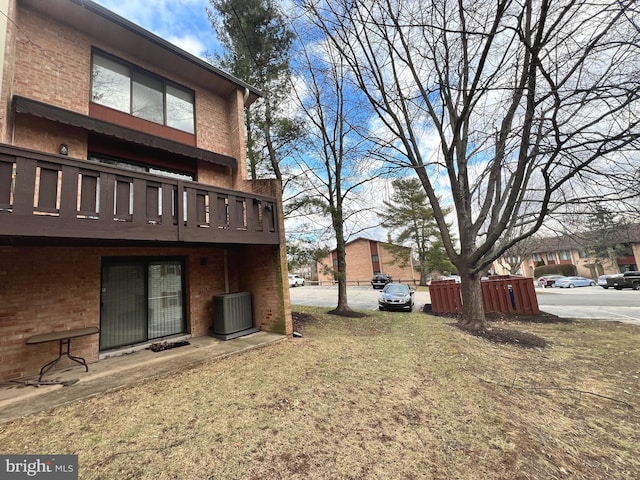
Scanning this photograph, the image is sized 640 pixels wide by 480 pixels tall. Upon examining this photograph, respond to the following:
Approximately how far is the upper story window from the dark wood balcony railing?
118 inches

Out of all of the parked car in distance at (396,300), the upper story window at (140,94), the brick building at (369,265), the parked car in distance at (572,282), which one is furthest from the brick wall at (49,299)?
the parked car in distance at (572,282)

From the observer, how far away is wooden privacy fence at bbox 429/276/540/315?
1109 cm

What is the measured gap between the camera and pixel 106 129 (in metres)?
5.70

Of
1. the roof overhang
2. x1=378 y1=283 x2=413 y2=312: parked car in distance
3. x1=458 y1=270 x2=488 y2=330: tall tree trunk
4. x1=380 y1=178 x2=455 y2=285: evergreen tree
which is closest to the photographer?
the roof overhang

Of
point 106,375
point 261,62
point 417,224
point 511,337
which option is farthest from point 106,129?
point 417,224

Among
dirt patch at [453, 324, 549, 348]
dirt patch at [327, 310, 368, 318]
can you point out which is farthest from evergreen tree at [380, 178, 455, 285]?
dirt patch at [453, 324, 549, 348]

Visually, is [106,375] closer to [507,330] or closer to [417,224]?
[507,330]

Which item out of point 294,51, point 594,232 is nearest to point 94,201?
point 294,51

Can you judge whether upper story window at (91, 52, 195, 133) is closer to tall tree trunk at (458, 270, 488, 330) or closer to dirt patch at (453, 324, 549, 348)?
tall tree trunk at (458, 270, 488, 330)

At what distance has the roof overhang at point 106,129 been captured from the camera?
16.1ft

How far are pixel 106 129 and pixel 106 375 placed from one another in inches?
200

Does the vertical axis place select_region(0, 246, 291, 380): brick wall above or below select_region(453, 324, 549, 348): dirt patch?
above

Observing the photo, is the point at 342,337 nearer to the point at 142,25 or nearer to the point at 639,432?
the point at 639,432

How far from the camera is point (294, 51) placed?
10.6 metres
